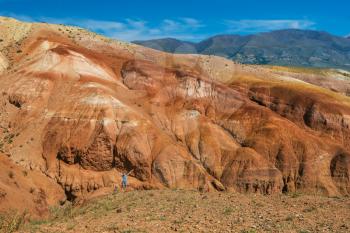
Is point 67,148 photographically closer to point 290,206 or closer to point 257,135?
point 257,135

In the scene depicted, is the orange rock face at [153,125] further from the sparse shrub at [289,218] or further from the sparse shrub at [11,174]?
the sparse shrub at [289,218]

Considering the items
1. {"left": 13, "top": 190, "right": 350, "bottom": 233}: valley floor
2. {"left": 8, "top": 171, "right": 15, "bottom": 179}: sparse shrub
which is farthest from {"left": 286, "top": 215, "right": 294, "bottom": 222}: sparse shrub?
{"left": 8, "top": 171, "right": 15, "bottom": 179}: sparse shrub

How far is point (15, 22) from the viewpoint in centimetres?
6184

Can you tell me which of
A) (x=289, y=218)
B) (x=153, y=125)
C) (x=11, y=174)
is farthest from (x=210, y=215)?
(x=153, y=125)

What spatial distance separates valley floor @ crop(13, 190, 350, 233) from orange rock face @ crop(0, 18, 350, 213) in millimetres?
12175

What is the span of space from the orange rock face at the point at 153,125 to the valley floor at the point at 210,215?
12.2 m

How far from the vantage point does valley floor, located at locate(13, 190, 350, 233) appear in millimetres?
17391

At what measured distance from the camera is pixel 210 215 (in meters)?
19.3

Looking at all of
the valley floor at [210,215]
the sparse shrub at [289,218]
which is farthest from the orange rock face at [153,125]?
the sparse shrub at [289,218]

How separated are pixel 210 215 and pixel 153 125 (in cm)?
2493

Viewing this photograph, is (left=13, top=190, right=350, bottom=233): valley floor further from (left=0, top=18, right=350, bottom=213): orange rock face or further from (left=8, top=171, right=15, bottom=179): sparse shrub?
(left=0, top=18, right=350, bottom=213): orange rock face

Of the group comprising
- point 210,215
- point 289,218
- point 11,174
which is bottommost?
point 11,174

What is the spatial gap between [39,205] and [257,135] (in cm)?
2352

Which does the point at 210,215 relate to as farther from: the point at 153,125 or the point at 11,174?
the point at 153,125
